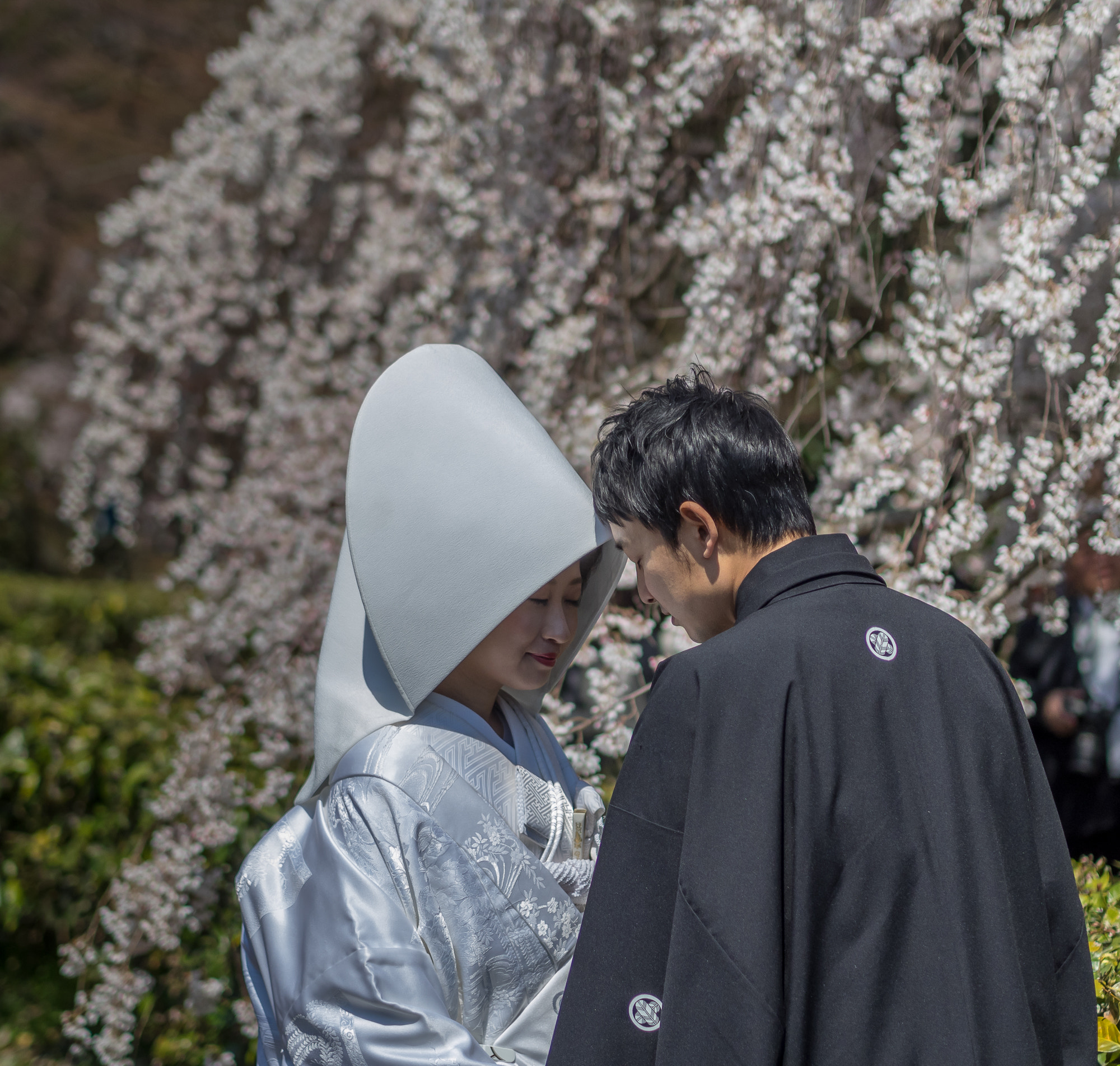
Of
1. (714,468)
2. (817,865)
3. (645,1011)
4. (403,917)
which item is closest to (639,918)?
(645,1011)

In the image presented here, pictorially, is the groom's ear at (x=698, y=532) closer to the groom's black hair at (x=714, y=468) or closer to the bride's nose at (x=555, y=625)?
the groom's black hair at (x=714, y=468)

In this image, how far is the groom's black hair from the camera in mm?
1242

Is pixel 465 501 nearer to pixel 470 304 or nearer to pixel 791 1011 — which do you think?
pixel 791 1011

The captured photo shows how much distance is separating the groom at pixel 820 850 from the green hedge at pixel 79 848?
1980 millimetres

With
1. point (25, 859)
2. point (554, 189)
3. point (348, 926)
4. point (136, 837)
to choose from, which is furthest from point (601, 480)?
point (25, 859)

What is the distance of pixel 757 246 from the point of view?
8.33 feet

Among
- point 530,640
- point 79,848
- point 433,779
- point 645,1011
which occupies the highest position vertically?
point 530,640

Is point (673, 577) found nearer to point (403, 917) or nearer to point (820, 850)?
point (820, 850)

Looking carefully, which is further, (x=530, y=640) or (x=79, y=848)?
(x=79, y=848)

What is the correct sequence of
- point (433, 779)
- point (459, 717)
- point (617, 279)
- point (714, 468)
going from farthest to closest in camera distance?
point (617, 279), point (459, 717), point (433, 779), point (714, 468)

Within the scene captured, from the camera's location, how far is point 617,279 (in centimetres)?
312

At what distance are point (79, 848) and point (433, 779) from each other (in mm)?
2479

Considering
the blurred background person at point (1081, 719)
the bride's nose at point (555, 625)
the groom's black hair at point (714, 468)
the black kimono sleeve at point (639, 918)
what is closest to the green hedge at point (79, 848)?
the blurred background person at point (1081, 719)

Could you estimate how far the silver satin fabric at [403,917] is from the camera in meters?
1.20
